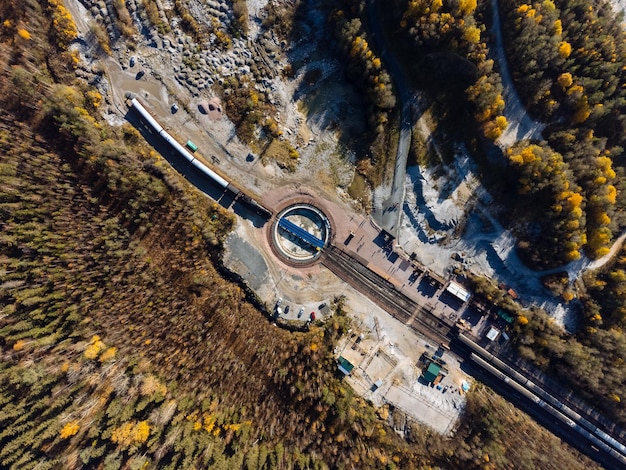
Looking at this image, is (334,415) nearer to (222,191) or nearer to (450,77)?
(222,191)

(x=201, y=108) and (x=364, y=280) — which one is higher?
(x=201, y=108)

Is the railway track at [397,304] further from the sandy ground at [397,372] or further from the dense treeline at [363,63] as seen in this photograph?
the dense treeline at [363,63]

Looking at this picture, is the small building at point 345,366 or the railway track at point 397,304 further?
the railway track at point 397,304

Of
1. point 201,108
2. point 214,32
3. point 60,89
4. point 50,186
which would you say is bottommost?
point 50,186

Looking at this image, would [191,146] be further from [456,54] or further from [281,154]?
[456,54]

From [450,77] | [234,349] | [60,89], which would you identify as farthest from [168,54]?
[234,349]

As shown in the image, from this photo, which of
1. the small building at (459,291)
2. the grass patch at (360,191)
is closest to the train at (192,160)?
the grass patch at (360,191)

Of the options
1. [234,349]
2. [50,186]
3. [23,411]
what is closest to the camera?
[23,411]

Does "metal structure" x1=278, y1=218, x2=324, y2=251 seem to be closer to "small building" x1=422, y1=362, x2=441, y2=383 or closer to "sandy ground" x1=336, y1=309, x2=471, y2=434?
"sandy ground" x1=336, y1=309, x2=471, y2=434

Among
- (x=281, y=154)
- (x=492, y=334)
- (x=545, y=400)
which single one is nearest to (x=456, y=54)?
(x=281, y=154)
